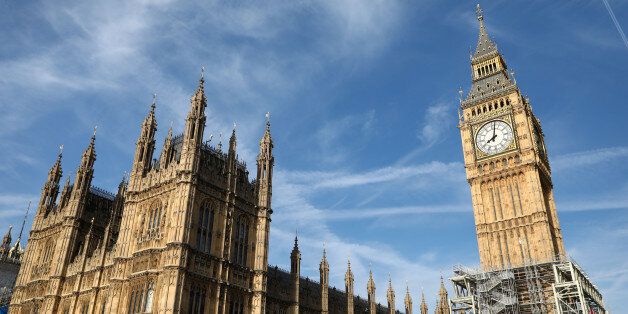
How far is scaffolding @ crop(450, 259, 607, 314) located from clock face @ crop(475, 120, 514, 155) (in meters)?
18.1

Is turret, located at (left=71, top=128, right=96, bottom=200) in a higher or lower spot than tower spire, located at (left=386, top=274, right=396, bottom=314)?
higher

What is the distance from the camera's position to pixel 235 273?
4812 cm

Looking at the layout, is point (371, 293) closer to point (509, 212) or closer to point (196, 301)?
point (509, 212)

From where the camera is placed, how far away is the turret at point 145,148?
51.9 metres

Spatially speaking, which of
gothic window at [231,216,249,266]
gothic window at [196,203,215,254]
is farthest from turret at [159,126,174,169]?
gothic window at [231,216,249,266]

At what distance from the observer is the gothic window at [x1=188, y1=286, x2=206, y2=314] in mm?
43062

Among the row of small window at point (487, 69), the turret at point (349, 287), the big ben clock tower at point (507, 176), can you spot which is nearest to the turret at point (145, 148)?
the turret at point (349, 287)

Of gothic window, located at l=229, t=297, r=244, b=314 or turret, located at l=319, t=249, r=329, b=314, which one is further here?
turret, located at l=319, t=249, r=329, b=314

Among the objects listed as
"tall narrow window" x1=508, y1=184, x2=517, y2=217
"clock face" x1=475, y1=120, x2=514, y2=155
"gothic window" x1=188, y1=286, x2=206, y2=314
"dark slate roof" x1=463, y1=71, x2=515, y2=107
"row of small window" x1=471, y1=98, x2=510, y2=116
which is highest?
"dark slate roof" x1=463, y1=71, x2=515, y2=107

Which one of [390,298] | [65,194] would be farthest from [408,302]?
[65,194]

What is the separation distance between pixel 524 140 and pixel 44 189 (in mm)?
61511

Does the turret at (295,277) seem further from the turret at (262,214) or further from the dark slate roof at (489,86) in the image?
the dark slate roof at (489,86)

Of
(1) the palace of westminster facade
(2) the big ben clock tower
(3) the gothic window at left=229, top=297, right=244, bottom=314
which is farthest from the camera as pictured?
(2) the big ben clock tower

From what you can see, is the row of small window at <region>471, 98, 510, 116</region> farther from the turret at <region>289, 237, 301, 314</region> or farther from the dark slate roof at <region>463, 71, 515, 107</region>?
the turret at <region>289, 237, 301, 314</region>
